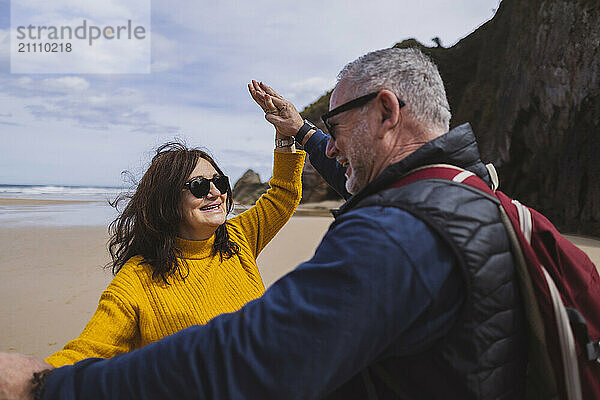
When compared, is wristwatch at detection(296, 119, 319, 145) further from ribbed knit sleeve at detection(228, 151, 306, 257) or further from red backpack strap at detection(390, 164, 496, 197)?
red backpack strap at detection(390, 164, 496, 197)

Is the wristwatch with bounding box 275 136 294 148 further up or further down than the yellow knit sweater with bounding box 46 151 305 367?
further up

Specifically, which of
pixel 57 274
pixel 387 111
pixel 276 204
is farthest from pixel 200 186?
pixel 57 274

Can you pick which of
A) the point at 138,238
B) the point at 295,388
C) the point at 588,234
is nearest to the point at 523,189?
the point at 588,234

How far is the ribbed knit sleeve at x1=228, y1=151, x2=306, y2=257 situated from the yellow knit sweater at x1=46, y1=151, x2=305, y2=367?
13mm

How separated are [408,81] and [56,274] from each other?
27.2 ft

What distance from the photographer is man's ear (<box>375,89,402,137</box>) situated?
1354mm

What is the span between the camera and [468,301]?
40.6 inches

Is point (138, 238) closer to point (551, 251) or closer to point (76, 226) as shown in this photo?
point (551, 251)

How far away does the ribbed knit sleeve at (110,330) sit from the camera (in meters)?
1.85

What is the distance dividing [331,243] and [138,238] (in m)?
1.71

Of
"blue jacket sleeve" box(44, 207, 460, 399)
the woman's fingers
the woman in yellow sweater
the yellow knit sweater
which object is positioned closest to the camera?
"blue jacket sleeve" box(44, 207, 460, 399)

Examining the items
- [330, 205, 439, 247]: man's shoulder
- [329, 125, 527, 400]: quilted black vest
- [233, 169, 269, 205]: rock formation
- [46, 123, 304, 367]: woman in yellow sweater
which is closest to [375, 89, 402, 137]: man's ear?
[329, 125, 527, 400]: quilted black vest

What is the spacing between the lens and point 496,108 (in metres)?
15.2

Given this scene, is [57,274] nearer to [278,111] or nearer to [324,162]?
[278,111]
